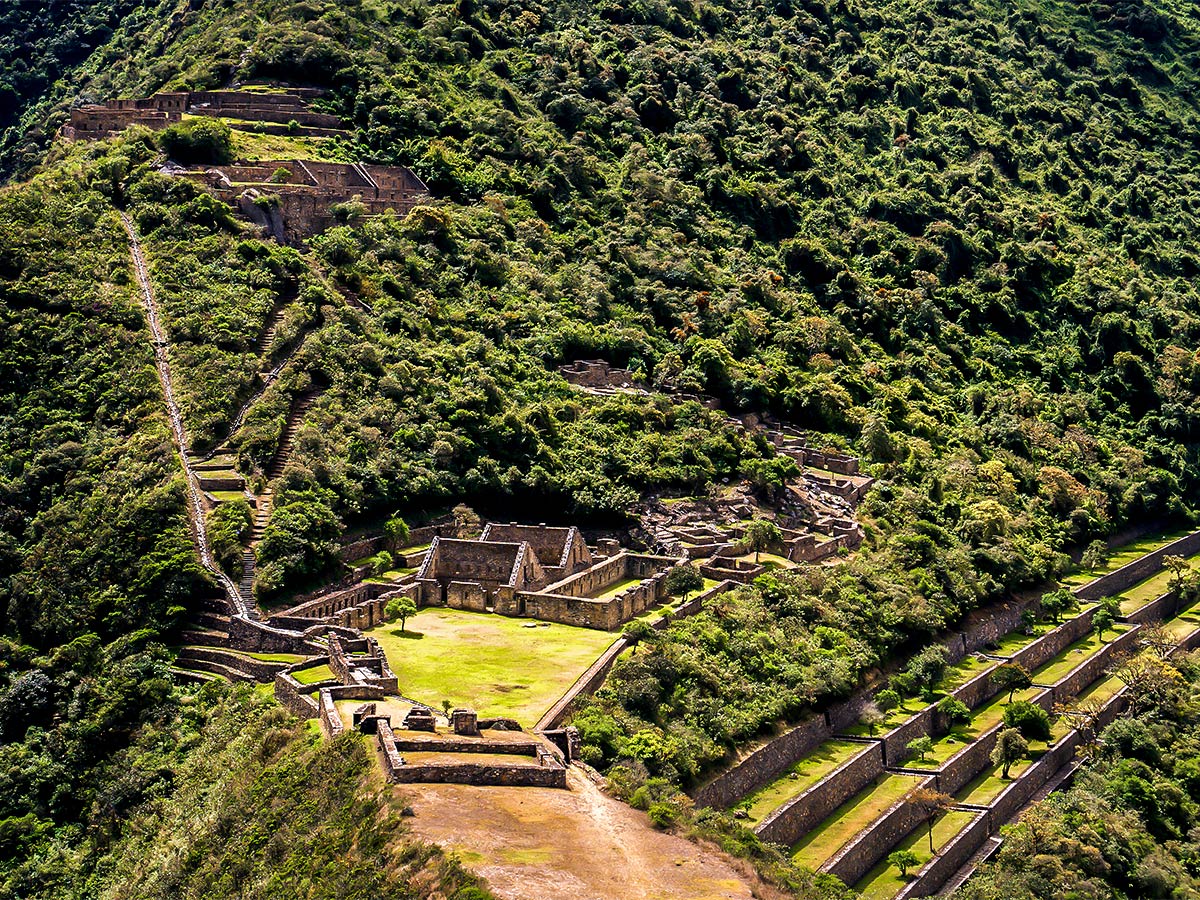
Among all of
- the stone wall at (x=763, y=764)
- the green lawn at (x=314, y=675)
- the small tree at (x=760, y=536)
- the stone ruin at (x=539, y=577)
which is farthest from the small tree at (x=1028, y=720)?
the green lawn at (x=314, y=675)

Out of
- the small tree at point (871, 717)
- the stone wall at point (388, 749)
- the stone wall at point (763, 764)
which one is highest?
the stone wall at point (388, 749)

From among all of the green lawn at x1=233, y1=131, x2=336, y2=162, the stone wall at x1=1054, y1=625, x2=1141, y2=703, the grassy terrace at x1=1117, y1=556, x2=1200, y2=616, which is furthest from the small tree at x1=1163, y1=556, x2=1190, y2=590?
the green lawn at x1=233, y1=131, x2=336, y2=162

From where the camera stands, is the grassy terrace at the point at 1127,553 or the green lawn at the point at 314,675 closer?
the green lawn at the point at 314,675

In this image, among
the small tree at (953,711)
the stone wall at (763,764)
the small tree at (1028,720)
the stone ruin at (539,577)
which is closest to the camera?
the stone wall at (763,764)

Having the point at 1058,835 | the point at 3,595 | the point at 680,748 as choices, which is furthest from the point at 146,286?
the point at 1058,835

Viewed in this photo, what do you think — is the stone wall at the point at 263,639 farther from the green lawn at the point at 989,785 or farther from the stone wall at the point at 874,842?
the green lawn at the point at 989,785

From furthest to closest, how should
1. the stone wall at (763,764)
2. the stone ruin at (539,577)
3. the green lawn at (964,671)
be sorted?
the green lawn at (964,671), the stone ruin at (539,577), the stone wall at (763,764)

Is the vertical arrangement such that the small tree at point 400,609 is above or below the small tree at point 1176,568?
above
